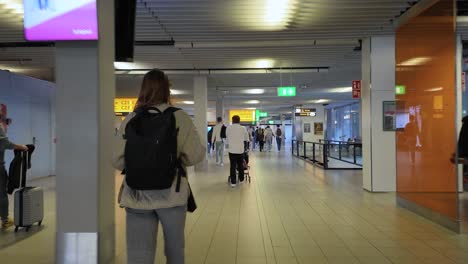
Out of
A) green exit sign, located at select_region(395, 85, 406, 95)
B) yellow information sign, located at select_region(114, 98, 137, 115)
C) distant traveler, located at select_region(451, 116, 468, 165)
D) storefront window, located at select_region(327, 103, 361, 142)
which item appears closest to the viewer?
distant traveler, located at select_region(451, 116, 468, 165)

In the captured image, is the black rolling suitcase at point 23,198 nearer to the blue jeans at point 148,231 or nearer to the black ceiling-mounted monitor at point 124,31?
the black ceiling-mounted monitor at point 124,31

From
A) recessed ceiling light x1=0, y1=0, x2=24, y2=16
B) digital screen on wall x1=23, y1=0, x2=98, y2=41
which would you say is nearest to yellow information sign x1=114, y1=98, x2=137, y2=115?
recessed ceiling light x1=0, y1=0, x2=24, y2=16

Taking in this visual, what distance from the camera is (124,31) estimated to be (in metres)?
4.03

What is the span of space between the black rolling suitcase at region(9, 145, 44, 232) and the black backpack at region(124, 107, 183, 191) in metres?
3.67

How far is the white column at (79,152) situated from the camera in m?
3.37

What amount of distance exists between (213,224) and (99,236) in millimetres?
2066

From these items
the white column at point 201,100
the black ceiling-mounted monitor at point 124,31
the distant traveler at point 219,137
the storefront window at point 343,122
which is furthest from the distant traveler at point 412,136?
the storefront window at point 343,122

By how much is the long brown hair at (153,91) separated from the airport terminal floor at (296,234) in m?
2.08

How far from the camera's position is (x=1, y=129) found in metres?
4.80

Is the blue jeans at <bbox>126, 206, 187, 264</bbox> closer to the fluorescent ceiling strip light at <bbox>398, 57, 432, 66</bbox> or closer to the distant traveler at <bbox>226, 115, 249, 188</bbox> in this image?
the fluorescent ceiling strip light at <bbox>398, 57, 432, 66</bbox>

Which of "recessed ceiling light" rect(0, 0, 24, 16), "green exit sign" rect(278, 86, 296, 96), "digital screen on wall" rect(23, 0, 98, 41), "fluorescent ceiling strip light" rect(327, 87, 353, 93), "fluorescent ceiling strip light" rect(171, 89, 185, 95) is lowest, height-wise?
"digital screen on wall" rect(23, 0, 98, 41)

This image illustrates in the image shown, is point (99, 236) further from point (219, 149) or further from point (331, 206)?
point (219, 149)

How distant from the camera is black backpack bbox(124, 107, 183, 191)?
2.00 meters

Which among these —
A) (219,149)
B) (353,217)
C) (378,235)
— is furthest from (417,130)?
(219,149)
